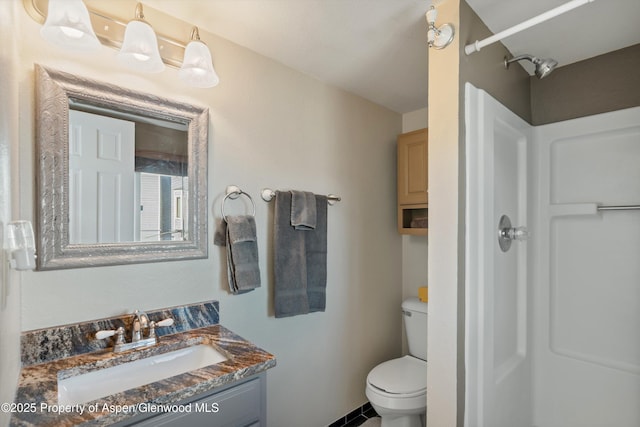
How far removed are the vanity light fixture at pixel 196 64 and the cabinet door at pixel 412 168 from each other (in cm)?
147

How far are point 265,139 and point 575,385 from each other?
224 centimetres

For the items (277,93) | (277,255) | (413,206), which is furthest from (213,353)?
(413,206)

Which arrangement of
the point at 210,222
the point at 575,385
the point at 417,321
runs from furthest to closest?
the point at 417,321 < the point at 575,385 < the point at 210,222

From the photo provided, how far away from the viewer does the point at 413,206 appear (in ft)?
7.68

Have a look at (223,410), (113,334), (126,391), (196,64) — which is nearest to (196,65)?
(196,64)

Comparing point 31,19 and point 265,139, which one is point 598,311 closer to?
point 265,139

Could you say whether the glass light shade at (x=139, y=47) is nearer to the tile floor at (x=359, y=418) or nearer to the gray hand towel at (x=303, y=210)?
the gray hand towel at (x=303, y=210)

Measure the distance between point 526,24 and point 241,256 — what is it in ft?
4.84

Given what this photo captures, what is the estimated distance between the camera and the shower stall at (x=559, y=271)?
157 centimetres

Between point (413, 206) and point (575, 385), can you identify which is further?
point (413, 206)

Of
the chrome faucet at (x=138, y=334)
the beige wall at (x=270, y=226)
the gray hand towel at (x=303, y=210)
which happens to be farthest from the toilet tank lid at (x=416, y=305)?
the chrome faucet at (x=138, y=334)

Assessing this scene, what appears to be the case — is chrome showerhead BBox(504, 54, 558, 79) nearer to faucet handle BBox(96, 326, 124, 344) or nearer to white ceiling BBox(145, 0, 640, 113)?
white ceiling BBox(145, 0, 640, 113)

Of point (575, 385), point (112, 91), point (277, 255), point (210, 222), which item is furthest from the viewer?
point (575, 385)

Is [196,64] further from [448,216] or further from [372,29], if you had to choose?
[448,216]
